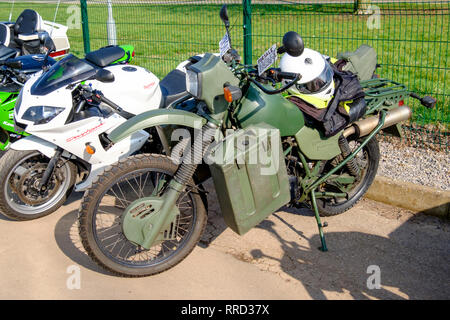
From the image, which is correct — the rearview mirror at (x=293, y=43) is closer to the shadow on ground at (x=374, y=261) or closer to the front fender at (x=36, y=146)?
the shadow on ground at (x=374, y=261)

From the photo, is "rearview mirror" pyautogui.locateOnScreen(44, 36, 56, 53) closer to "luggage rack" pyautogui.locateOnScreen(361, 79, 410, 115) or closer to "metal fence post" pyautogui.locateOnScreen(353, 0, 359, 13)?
"luggage rack" pyautogui.locateOnScreen(361, 79, 410, 115)

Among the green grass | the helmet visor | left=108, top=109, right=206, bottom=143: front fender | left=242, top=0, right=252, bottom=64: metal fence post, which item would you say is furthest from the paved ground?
left=242, top=0, right=252, bottom=64: metal fence post

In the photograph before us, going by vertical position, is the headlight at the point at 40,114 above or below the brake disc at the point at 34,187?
above

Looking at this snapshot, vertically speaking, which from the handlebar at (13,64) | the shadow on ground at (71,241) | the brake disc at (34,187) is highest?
the handlebar at (13,64)

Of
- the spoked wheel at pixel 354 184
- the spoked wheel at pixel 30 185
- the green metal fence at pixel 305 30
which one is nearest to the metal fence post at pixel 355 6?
the green metal fence at pixel 305 30

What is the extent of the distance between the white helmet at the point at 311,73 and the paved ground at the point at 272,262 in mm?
1050

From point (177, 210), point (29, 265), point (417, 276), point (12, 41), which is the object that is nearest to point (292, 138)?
point (177, 210)

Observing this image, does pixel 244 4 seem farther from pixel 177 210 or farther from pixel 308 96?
pixel 177 210

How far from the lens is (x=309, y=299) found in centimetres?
309

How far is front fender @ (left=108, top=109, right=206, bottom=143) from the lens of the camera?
3062 millimetres

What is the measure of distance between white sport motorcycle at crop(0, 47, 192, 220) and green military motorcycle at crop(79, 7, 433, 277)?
0.66 metres

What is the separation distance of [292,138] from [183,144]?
0.78 m

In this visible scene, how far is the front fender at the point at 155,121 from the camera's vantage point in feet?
10.0
